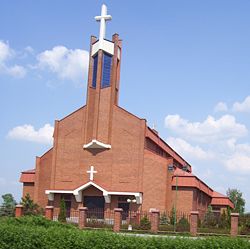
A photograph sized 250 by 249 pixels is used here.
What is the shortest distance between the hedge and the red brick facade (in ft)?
83.0

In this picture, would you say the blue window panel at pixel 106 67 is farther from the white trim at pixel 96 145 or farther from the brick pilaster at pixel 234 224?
the brick pilaster at pixel 234 224

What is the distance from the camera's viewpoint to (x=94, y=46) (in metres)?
41.1

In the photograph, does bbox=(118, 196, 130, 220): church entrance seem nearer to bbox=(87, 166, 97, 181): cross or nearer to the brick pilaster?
bbox=(87, 166, 97, 181): cross

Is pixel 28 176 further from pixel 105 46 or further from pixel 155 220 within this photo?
pixel 155 220

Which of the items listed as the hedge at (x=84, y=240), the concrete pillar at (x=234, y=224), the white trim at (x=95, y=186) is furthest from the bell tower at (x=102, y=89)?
the hedge at (x=84, y=240)

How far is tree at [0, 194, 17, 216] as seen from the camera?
118ft

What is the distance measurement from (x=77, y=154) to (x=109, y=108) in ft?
16.1

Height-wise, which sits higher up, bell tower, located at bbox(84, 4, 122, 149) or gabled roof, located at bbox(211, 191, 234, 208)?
bell tower, located at bbox(84, 4, 122, 149)

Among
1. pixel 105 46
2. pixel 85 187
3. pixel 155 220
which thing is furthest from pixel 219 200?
pixel 155 220

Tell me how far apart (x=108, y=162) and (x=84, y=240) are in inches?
1083

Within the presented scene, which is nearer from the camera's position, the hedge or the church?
the hedge

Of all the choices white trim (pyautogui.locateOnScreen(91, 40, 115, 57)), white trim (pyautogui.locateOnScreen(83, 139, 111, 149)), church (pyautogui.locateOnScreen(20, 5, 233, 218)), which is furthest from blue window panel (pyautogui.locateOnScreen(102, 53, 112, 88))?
white trim (pyautogui.locateOnScreen(83, 139, 111, 149))

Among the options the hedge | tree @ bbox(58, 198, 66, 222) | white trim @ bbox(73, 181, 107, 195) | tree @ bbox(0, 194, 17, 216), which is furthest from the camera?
white trim @ bbox(73, 181, 107, 195)

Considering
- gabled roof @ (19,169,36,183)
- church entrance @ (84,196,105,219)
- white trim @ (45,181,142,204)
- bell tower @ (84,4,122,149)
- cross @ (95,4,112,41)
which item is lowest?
church entrance @ (84,196,105,219)
